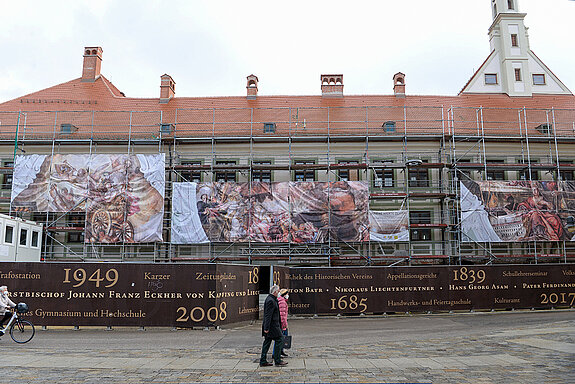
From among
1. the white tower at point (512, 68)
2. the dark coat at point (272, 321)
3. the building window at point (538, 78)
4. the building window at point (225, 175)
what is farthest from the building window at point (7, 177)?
the building window at point (538, 78)

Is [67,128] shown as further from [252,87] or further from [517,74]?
[517,74]

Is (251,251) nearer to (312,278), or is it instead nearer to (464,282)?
(312,278)

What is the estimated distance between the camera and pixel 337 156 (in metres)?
29.5

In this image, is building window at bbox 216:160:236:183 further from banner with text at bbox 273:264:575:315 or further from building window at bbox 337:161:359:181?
banner with text at bbox 273:264:575:315

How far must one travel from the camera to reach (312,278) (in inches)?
789

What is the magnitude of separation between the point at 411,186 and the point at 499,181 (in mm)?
4649

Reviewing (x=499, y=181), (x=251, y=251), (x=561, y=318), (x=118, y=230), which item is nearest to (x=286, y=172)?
(x=251, y=251)

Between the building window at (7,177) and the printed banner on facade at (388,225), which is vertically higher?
the building window at (7,177)

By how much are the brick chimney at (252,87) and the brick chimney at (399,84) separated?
939cm

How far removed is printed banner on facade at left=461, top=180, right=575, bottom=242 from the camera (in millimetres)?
26906

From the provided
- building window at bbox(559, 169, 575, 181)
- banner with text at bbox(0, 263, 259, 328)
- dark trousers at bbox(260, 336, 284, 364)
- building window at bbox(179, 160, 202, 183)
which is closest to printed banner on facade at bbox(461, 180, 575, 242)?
building window at bbox(559, 169, 575, 181)

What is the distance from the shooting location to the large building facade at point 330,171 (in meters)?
27.0

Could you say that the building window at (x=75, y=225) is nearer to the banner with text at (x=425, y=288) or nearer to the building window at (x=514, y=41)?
the banner with text at (x=425, y=288)

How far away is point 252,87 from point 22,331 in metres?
23.7
